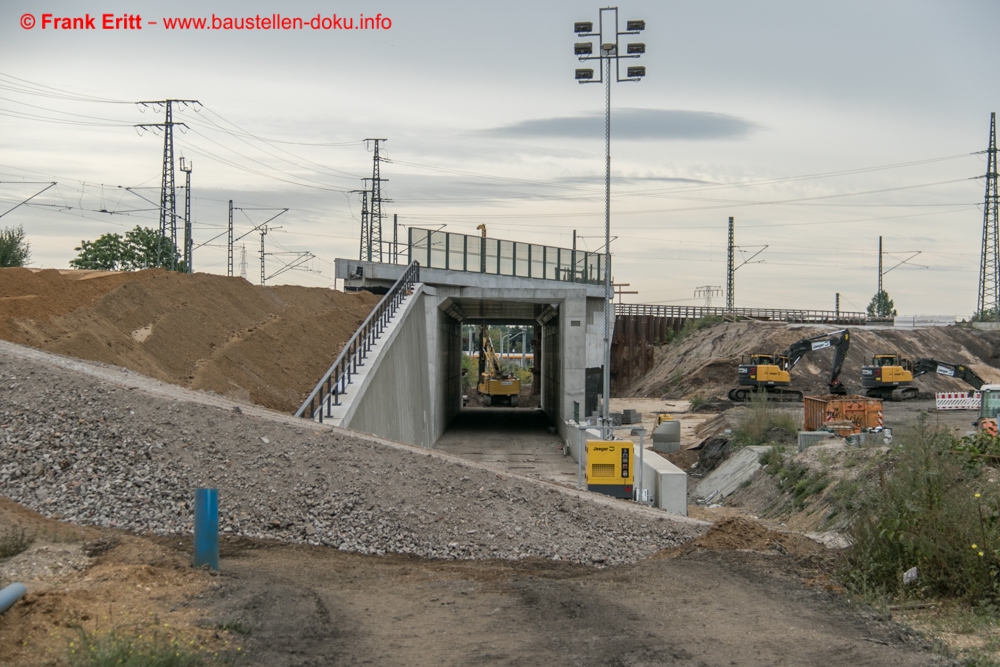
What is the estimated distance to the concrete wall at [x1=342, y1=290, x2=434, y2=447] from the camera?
2267 centimetres

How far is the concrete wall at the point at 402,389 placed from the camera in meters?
22.7

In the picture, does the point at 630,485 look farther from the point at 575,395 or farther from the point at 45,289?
the point at 575,395

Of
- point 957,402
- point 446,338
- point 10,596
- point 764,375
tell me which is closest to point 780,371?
point 764,375

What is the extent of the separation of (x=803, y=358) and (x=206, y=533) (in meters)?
55.7

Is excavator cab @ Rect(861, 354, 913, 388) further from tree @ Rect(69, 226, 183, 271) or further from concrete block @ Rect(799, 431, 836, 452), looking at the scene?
tree @ Rect(69, 226, 183, 271)

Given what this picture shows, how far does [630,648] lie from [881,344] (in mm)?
63122

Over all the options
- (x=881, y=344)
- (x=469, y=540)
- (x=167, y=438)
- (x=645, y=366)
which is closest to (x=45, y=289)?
(x=167, y=438)

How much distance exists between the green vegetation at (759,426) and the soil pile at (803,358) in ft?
69.1

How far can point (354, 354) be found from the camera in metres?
22.9

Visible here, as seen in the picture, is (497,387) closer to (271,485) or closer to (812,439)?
(812,439)

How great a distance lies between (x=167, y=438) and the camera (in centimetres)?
1209

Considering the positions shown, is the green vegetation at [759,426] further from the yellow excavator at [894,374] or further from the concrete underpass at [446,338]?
the yellow excavator at [894,374]

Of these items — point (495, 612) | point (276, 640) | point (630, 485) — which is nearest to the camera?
point (276, 640)

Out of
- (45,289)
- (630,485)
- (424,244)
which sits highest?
(424,244)
